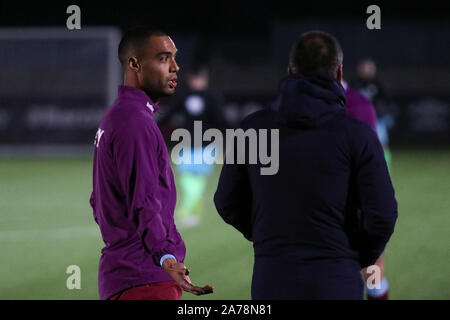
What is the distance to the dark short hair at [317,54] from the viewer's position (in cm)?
296

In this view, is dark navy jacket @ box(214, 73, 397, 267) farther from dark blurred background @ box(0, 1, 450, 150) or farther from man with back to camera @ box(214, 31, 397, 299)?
dark blurred background @ box(0, 1, 450, 150)

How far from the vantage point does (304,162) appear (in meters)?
2.89

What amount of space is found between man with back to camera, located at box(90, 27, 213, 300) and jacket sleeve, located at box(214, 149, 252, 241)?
0.22m

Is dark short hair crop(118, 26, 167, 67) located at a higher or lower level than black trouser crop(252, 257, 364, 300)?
higher

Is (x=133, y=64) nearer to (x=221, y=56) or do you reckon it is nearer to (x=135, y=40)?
(x=135, y=40)

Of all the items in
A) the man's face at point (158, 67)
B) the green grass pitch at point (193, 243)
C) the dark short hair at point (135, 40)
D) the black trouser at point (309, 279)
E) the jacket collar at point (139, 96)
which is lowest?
the green grass pitch at point (193, 243)

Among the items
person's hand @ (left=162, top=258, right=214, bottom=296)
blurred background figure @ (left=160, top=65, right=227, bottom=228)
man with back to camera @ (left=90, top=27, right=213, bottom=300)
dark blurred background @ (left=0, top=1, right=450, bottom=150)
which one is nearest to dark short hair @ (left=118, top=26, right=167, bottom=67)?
man with back to camera @ (left=90, top=27, right=213, bottom=300)

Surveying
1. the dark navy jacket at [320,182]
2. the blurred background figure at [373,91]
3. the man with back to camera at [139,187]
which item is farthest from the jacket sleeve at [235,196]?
the blurred background figure at [373,91]

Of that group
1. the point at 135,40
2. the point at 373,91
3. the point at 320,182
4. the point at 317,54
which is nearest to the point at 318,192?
the point at 320,182

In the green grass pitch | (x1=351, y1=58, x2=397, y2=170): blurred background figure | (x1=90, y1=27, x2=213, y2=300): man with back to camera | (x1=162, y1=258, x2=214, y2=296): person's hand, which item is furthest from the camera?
(x1=351, y1=58, x2=397, y2=170): blurred background figure

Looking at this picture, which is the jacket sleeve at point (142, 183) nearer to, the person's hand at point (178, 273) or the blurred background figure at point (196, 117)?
the person's hand at point (178, 273)

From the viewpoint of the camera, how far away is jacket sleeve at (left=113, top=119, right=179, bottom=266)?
2871mm
